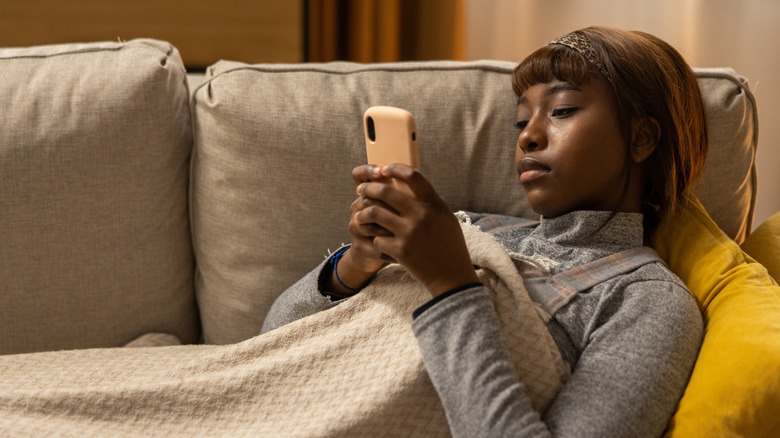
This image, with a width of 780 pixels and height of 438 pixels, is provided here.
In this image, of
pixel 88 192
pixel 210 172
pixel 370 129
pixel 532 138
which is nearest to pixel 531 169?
pixel 532 138

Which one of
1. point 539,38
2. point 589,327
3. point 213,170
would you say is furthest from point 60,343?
point 539,38

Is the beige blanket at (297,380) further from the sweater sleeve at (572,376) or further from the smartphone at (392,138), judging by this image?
the smartphone at (392,138)

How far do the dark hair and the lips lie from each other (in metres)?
0.12

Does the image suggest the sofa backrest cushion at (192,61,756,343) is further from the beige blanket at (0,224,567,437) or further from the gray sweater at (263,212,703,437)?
the gray sweater at (263,212,703,437)

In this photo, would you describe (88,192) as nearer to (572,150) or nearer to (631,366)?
(572,150)

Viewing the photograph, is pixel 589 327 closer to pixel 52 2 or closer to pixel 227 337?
pixel 227 337

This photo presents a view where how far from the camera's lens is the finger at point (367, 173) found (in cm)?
90

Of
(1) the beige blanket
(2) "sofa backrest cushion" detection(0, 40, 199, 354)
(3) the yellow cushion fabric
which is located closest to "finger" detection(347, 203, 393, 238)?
(1) the beige blanket

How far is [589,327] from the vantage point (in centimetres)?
95

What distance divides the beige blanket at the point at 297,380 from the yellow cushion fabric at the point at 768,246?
1.50ft

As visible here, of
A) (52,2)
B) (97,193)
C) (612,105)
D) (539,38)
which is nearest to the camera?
(612,105)

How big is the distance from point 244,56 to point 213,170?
86 cm

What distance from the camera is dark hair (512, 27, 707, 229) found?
3.48 ft

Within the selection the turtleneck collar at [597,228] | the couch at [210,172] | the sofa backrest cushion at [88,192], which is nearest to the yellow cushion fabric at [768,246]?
the couch at [210,172]
